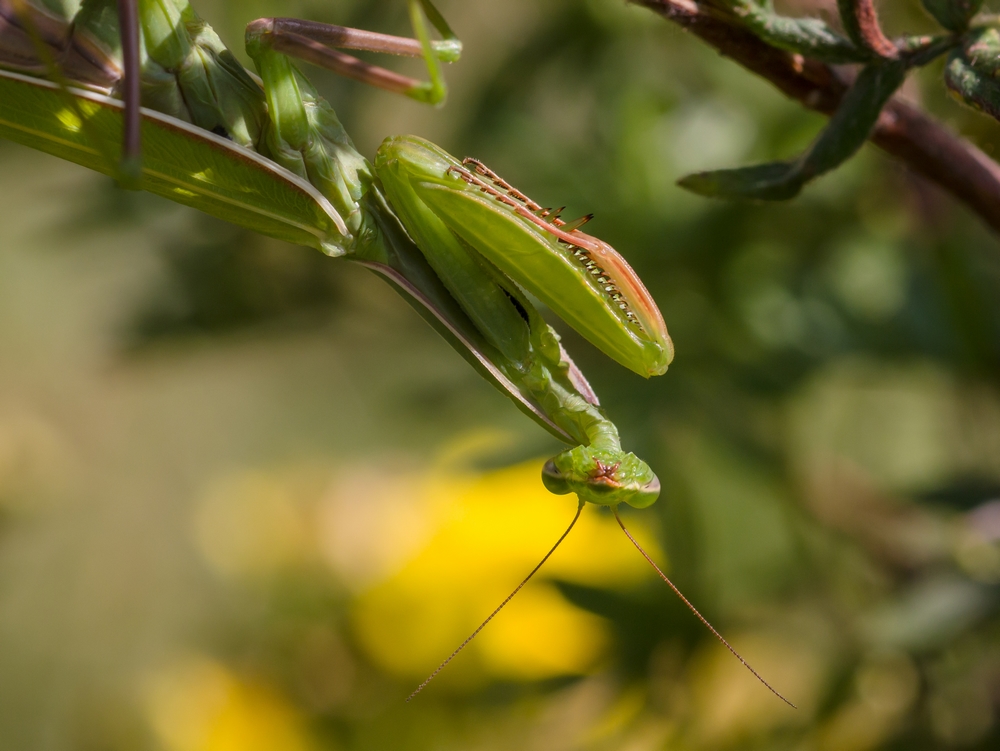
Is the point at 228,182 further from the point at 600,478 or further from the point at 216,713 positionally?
the point at 216,713

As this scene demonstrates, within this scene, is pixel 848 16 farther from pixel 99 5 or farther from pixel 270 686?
pixel 270 686

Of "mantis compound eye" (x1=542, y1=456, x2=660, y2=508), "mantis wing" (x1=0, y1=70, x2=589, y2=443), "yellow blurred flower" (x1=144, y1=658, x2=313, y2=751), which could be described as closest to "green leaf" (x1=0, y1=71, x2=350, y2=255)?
"mantis wing" (x1=0, y1=70, x2=589, y2=443)

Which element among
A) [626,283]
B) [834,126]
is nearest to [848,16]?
[834,126]

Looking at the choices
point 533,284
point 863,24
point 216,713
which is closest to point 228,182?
point 533,284

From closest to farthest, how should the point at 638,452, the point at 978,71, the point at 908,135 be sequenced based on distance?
1. the point at 978,71
2. the point at 908,135
3. the point at 638,452

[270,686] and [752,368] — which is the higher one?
[752,368]
